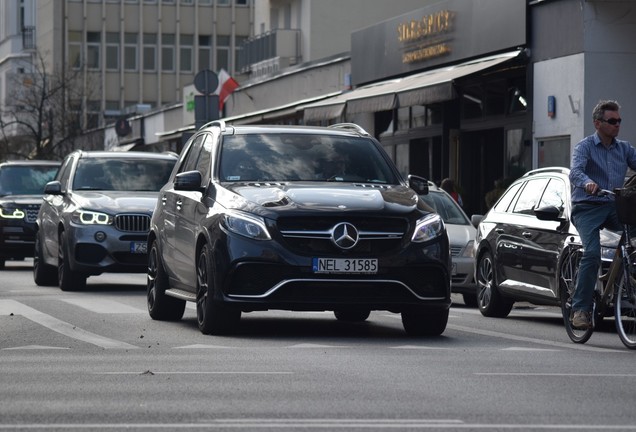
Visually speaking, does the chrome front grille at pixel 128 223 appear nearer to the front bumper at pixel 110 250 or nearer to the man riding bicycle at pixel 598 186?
the front bumper at pixel 110 250

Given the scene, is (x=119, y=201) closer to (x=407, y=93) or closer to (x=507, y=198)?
(x=507, y=198)

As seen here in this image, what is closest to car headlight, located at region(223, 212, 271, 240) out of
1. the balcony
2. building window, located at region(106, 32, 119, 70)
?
the balcony

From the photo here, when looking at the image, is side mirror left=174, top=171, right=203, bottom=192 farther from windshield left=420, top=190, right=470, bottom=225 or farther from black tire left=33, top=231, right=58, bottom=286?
black tire left=33, top=231, right=58, bottom=286

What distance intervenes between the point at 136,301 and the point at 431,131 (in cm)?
1747

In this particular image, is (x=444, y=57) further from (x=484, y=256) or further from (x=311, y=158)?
(x=311, y=158)

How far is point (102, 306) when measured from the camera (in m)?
18.1

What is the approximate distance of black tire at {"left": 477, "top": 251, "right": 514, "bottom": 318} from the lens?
689 inches

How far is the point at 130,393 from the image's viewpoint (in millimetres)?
9414

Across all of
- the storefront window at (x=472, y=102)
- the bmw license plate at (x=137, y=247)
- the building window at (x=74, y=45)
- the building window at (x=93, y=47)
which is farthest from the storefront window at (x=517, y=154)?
the building window at (x=93, y=47)

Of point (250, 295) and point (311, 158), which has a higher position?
point (311, 158)

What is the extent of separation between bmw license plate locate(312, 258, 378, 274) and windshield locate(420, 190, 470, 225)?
29.8ft

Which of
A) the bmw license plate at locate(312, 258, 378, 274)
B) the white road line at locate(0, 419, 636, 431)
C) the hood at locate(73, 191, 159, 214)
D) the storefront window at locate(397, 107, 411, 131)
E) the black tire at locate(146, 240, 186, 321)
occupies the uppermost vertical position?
the storefront window at locate(397, 107, 411, 131)

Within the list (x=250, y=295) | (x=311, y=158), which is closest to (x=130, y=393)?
(x=250, y=295)

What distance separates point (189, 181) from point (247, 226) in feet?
4.13
